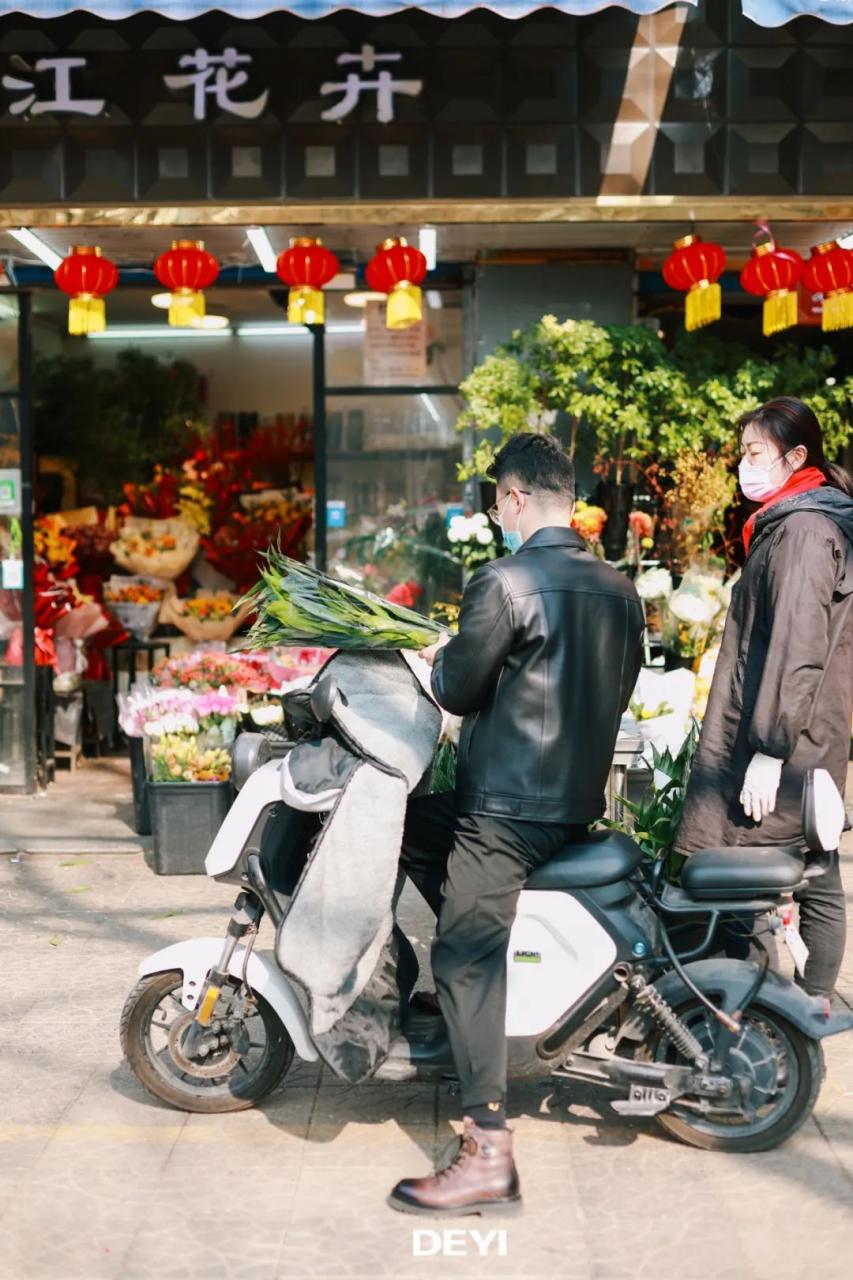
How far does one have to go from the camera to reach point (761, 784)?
432 centimetres

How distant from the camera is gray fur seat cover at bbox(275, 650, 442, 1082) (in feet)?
12.9

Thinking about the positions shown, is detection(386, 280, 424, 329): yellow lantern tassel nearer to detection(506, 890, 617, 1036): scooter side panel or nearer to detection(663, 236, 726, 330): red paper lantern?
detection(663, 236, 726, 330): red paper lantern

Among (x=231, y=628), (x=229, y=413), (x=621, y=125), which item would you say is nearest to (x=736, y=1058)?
(x=621, y=125)

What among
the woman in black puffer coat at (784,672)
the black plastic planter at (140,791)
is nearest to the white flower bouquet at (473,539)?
the black plastic planter at (140,791)

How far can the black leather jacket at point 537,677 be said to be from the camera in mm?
3859

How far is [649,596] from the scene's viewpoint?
24.8 ft

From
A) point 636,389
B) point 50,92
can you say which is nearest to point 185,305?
point 50,92

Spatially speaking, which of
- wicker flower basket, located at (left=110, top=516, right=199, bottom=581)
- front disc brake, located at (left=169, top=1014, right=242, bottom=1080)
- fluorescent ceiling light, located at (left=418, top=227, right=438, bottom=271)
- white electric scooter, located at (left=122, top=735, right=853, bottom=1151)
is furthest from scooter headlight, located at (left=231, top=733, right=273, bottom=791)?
wicker flower basket, located at (left=110, top=516, right=199, bottom=581)

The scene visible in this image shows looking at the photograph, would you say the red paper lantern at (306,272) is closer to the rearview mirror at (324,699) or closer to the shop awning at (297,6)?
the shop awning at (297,6)

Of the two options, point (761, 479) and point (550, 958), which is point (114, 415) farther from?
point (550, 958)

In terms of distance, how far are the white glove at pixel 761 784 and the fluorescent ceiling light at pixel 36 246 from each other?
532 centimetres

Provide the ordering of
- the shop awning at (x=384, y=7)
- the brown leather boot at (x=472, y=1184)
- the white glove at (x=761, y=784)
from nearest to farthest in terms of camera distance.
Result: the brown leather boot at (x=472, y=1184)
the white glove at (x=761, y=784)
the shop awning at (x=384, y=7)

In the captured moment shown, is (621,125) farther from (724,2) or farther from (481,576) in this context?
(481,576)

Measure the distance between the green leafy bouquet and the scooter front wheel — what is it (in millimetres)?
1029
